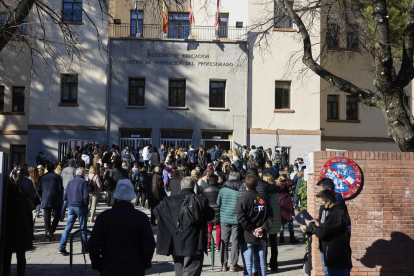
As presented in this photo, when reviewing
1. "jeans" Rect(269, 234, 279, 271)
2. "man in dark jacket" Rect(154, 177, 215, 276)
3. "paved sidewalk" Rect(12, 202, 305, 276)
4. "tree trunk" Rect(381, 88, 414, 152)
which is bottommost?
"paved sidewalk" Rect(12, 202, 305, 276)

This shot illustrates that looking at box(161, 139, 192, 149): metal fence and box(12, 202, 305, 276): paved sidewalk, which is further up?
box(161, 139, 192, 149): metal fence

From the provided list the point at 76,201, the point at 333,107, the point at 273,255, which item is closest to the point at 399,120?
the point at 273,255

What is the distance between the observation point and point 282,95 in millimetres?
30109

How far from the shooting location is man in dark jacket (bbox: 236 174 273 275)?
7.79 metres

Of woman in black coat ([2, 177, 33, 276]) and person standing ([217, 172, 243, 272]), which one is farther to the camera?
person standing ([217, 172, 243, 272])

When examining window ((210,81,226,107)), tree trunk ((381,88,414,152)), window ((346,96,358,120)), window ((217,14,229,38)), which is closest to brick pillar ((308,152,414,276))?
tree trunk ((381,88,414,152))

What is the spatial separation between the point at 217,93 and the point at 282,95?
13.5 ft

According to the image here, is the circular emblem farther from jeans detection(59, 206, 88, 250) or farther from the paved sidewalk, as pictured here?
jeans detection(59, 206, 88, 250)

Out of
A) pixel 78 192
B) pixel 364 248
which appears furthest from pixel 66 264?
pixel 364 248

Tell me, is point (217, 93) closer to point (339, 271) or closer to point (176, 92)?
point (176, 92)

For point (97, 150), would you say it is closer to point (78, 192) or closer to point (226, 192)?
point (78, 192)

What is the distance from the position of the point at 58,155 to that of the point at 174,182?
18556 millimetres

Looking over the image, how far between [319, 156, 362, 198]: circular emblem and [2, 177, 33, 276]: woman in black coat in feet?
16.6

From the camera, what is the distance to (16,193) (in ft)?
24.6
